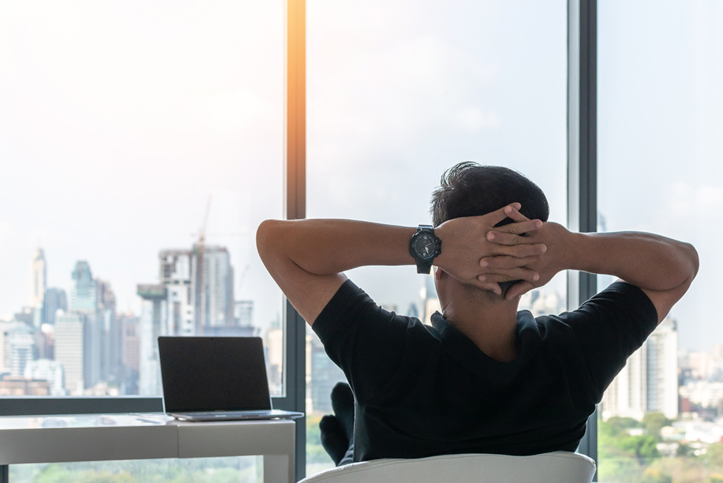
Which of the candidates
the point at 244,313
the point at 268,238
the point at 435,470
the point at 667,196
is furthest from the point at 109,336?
the point at 667,196

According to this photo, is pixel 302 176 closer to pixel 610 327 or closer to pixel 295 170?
pixel 295 170

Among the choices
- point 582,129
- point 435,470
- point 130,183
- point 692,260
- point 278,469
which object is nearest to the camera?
point 435,470

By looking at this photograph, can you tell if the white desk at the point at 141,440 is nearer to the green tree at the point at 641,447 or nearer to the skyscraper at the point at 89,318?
the skyscraper at the point at 89,318

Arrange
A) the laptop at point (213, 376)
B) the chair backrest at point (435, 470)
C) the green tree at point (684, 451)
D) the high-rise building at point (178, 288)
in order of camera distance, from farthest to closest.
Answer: the green tree at point (684, 451)
the high-rise building at point (178, 288)
the laptop at point (213, 376)
the chair backrest at point (435, 470)

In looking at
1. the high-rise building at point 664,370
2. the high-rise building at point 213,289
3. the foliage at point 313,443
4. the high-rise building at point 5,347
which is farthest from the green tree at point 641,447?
the high-rise building at point 5,347

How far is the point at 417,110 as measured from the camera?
262cm

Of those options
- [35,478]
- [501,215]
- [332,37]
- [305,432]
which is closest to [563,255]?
[501,215]

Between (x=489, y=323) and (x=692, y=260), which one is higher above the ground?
(x=692, y=260)

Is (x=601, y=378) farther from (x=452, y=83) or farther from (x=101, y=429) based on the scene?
(x=452, y=83)

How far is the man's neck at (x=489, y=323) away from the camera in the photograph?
1.18 meters

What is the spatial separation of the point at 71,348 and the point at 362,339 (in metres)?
1.54

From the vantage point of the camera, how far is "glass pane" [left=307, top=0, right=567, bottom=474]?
2527 mm

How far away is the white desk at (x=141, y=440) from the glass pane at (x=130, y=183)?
55 cm

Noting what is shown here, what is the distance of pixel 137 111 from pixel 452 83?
120 cm
